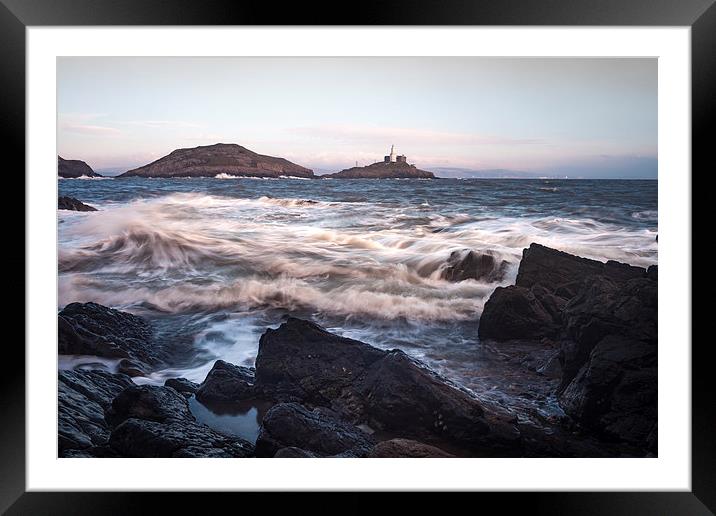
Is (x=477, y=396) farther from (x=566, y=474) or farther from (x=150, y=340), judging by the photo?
(x=150, y=340)

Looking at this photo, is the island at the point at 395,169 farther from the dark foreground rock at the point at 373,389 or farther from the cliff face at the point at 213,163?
the dark foreground rock at the point at 373,389

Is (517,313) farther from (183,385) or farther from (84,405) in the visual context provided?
(84,405)

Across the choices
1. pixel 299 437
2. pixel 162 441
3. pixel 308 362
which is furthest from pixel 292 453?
pixel 162 441

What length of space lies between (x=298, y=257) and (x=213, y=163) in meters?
0.64

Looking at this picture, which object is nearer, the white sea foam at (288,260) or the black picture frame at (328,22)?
the black picture frame at (328,22)

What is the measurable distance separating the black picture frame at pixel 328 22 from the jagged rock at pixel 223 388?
0.75 m

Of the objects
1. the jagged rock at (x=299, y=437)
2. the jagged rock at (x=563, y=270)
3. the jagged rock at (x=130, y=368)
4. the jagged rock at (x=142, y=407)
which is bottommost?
the jagged rock at (x=299, y=437)

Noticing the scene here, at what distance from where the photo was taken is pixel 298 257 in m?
2.70

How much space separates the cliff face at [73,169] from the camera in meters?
2.62

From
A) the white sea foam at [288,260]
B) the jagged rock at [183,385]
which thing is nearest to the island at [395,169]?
the white sea foam at [288,260]

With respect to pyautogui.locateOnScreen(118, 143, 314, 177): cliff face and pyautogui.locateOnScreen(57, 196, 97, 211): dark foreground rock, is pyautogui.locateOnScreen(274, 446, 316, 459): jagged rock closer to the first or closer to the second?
pyautogui.locateOnScreen(118, 143, 314, 177): cliff face
